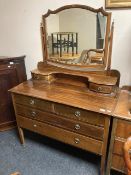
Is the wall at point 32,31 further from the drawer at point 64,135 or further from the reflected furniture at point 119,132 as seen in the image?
the drawer at point 64,135

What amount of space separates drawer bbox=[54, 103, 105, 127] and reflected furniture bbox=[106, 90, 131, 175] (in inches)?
4.7

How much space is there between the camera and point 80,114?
149 cm

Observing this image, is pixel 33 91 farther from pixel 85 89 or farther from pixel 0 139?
pixel 0 139

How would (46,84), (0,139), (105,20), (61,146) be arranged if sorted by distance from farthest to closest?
(0,139), (61,146), (46,84), (105,20)

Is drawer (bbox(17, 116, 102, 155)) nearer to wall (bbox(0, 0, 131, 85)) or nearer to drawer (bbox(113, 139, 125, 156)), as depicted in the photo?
drawer (bbox(113, 139, 125, 156))

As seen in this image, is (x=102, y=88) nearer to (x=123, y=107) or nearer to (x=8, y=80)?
(x=123, y=107)

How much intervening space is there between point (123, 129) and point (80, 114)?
369 millimetres

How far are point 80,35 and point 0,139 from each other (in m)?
1.62

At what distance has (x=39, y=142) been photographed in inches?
84.5

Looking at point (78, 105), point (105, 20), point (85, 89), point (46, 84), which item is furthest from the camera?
point (46, 84)

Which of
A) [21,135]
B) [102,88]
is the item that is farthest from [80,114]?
[21,135]

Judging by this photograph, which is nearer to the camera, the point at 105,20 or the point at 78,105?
the point at 78,105

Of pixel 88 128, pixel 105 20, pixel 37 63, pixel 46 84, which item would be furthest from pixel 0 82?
pixel 105 20

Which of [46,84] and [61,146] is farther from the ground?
[46,84]
